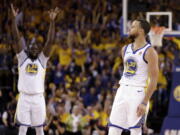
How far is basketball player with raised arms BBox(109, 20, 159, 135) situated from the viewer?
7.06 meters

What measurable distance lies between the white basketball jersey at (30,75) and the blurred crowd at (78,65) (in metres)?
2.32

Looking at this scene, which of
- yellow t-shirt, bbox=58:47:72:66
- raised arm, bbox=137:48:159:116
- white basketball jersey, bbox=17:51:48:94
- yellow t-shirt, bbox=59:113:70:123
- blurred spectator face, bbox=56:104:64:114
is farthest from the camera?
yellow t-shirt, bbox=58:47:72:66

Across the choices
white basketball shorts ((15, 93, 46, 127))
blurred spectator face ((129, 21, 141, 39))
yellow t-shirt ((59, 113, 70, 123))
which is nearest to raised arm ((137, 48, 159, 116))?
blurred spectator face ((129, 21, 141, 39))

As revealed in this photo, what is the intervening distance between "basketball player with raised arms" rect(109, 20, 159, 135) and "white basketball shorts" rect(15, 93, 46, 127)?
7.72 ft

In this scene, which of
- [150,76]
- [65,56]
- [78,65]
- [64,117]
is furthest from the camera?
[65,56]

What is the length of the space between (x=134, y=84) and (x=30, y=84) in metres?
2.52

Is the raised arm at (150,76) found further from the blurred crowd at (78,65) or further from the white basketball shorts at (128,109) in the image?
the blurred crowd at (78,65)

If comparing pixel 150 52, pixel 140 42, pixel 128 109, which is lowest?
pixel 128 109

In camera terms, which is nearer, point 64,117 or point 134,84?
point 134,84

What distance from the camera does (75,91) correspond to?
1530cm

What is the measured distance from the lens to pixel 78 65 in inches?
652

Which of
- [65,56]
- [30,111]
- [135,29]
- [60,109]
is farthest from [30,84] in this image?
[65,56]

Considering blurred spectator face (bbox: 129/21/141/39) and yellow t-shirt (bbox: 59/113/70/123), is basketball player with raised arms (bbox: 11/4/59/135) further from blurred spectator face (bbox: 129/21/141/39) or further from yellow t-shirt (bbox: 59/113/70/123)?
yellow t-shirt (bbox: 59/113/70/123)

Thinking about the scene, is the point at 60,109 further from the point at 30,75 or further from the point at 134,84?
the point at 134,84
